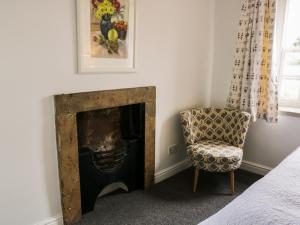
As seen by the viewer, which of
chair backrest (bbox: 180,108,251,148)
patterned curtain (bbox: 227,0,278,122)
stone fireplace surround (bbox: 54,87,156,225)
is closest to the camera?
stone fireplace surround (bbox: 54,87,156,225)

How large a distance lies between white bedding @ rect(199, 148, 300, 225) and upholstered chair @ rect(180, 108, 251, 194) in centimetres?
100

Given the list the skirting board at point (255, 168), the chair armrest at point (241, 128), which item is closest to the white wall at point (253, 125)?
the skirting board at point (255, 168)

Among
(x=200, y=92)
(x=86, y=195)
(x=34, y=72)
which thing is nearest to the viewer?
(x=34, y=72)

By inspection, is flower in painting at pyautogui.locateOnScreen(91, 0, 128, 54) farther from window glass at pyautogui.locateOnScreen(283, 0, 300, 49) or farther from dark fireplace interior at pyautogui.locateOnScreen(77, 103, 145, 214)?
window glass at pyautogui.locateOnScreen(283, 0, 300, 49)

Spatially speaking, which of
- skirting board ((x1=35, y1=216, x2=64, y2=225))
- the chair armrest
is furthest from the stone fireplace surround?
the chair armrest

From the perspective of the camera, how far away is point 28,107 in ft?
5.41

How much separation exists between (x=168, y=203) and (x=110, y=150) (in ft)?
2.39

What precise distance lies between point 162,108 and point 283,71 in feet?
4.60

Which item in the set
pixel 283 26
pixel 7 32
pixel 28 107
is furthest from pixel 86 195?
pixel 283 26

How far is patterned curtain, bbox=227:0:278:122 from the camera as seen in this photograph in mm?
2475

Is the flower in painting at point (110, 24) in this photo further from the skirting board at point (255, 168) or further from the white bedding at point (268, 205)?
the skirting board at point (255, 168)

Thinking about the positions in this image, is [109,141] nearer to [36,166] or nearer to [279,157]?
[36,166]

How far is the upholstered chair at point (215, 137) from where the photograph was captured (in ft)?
7.68

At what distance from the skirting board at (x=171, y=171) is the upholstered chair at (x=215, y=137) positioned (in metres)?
0.40
